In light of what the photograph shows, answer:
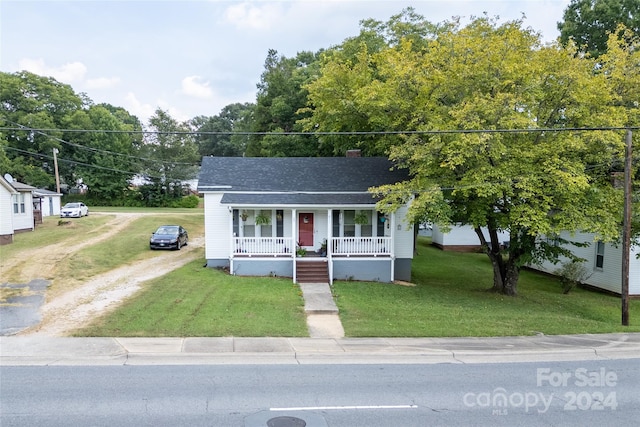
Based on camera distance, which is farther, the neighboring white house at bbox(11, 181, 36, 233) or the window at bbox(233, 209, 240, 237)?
the neighboring white house at bbox(11, 181, 36, 233)

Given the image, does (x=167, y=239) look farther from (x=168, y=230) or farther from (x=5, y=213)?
(x=5, y=213)

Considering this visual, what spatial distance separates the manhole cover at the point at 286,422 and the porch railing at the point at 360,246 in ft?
44.2

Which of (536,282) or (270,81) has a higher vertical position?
(270,81)

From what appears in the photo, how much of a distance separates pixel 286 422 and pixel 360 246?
13.9m

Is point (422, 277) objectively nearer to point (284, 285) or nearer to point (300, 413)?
point (284, 285)

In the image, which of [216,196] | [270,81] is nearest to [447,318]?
[216,196]

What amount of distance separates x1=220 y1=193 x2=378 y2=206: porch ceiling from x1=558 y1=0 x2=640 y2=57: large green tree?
2743cm

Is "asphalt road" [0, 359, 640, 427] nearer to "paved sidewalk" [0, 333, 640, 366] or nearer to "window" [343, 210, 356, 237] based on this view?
"paved sidewalk" [0, 333, 640, 366]

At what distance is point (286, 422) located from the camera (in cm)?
655

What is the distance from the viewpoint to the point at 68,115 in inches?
2152

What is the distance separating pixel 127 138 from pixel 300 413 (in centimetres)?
5763

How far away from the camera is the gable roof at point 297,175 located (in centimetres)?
2136

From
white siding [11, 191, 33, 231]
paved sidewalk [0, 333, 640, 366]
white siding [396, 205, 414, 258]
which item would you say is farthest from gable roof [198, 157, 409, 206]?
white siding [11, 191, 33, 231]

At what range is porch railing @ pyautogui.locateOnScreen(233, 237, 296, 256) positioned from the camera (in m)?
20.1
